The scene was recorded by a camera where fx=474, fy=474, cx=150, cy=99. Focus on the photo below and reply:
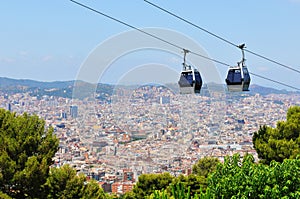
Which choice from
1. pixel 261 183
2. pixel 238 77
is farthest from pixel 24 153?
pixel 261 183

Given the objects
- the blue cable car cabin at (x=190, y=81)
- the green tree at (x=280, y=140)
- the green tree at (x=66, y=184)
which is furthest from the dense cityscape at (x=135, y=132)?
the blue cable car cabin at (x=190, y=81)

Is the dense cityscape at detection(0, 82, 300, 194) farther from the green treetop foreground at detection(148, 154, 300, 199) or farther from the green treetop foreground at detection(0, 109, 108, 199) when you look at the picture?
the green treetop foreground at detection(148, 154, 300, 199)

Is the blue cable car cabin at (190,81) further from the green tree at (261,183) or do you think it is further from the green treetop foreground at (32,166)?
the green treetop foreground at (32,166)

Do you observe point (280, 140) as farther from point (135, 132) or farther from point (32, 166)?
point (32, 166)

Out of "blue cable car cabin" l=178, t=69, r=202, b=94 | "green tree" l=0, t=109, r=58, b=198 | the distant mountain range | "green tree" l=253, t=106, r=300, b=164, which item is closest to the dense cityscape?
the distant mountain range

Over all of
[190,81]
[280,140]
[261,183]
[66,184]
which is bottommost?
[66,184]

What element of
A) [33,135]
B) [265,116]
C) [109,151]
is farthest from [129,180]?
[265,116]
